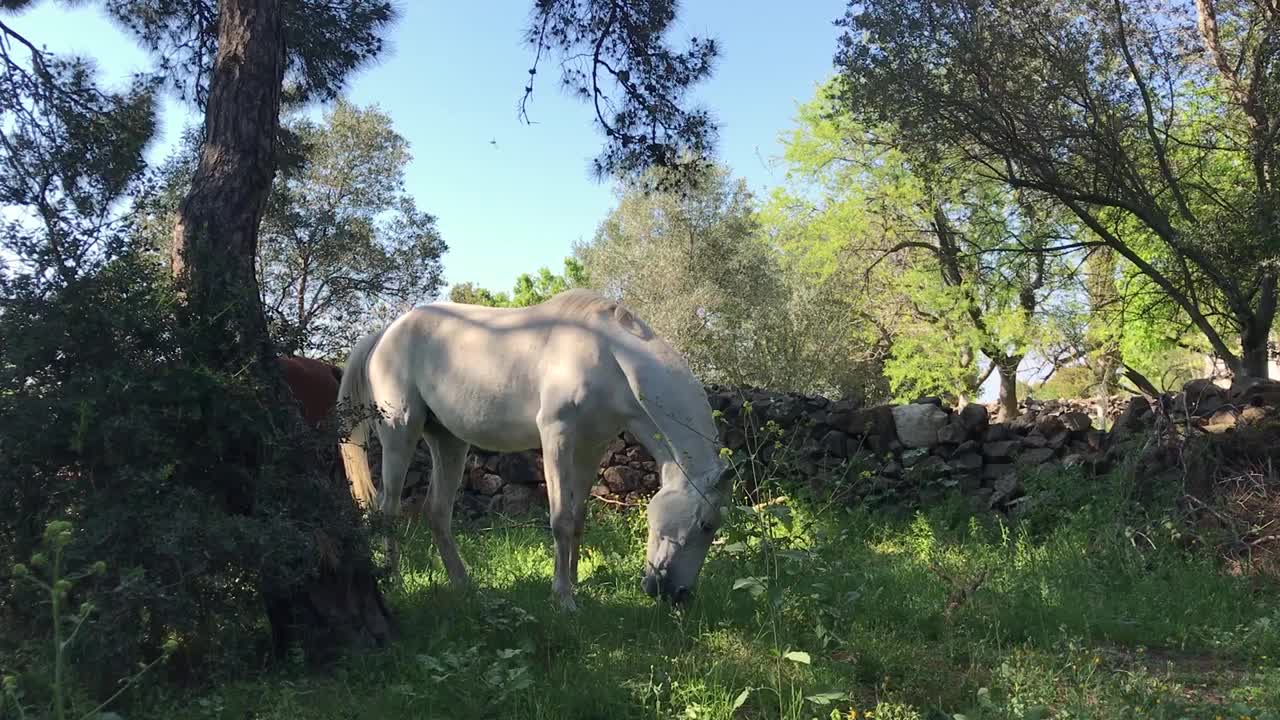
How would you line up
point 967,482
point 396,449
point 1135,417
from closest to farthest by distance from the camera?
point 396,449 < point 1135,417 < point 967,482

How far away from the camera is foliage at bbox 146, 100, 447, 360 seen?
18.0 metres

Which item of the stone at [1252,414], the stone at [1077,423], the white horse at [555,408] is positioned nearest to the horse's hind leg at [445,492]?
the white horse at [555,408]

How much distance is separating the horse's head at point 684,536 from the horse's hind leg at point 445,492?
1.59 m

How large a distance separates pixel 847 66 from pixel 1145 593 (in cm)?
564

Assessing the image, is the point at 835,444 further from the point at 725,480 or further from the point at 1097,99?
the point at 725,480

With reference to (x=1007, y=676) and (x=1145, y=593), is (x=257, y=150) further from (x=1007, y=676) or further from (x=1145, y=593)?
(x=1145, y=593)

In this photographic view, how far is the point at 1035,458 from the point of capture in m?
8.15

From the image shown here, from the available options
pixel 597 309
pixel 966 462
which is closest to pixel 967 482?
pixel 966 462

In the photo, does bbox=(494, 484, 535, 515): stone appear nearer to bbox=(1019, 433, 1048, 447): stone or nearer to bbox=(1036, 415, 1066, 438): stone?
bbox=(1019, 433, 1048, 447): stone

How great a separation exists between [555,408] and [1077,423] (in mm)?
5349

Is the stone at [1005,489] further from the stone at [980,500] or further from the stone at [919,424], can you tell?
the stone at [919,424]

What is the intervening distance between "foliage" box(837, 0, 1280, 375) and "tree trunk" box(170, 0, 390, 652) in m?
5.83

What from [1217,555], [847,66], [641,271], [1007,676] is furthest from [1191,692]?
[641,271]

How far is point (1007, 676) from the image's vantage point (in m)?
3.46
